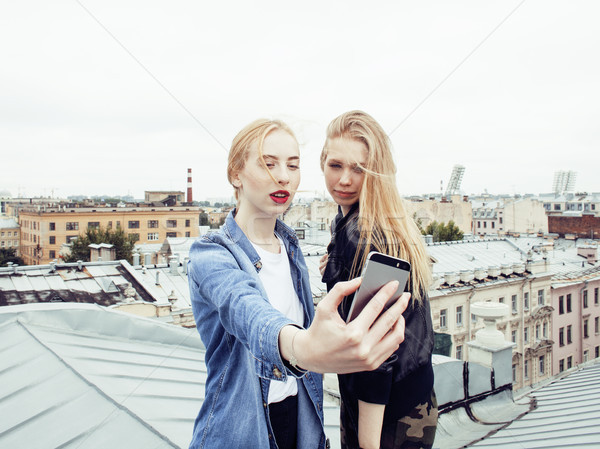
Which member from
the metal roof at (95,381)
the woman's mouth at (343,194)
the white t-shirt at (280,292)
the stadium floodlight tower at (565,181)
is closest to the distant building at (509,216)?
the stadium floodlight tower at (565,181)

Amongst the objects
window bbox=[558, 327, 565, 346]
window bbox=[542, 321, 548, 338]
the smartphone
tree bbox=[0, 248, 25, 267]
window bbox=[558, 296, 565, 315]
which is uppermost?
the smartphone

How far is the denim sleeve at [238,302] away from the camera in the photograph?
3.35 ft

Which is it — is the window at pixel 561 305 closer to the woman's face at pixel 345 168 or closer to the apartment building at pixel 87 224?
the woman's face at pixel 345 168

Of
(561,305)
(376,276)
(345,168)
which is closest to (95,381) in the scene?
(345,168)

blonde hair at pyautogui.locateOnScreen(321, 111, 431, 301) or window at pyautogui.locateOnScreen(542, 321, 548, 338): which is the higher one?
blonde hair at pyautogui.locateOnScreen(321, 111, 431, 301)

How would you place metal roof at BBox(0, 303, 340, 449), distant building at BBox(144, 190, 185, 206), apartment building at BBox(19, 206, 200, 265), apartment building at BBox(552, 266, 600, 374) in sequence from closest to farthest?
A: 1. metal roof at BBox(0, 303, 340, 449)
2. apartment building at BBox(552, 266, 600, 374)
3. apartment building at BBox(19, 206, 200, 265)
4. distant building at BBox(144, 190, 185, 206)

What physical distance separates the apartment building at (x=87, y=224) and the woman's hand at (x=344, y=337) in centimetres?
3355

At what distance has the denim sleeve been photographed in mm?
1021

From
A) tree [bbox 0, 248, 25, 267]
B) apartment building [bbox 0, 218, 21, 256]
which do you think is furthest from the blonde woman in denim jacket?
apartment building [bbox 0, 218, 21, 256]

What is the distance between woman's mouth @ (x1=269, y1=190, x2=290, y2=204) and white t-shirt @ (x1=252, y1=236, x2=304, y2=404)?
188mm

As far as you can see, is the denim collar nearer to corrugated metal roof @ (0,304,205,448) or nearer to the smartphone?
the smartphone

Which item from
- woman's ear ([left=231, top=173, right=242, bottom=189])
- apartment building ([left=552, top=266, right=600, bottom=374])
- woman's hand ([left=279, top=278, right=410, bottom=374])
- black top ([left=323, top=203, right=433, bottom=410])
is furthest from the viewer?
apartment building ([left=552, top=266, right=600, bottom=374])

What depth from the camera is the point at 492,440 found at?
2896mm

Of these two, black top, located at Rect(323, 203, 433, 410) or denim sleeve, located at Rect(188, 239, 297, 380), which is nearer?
denim sleeve, located at Rect(188, 239, 297, 380)
